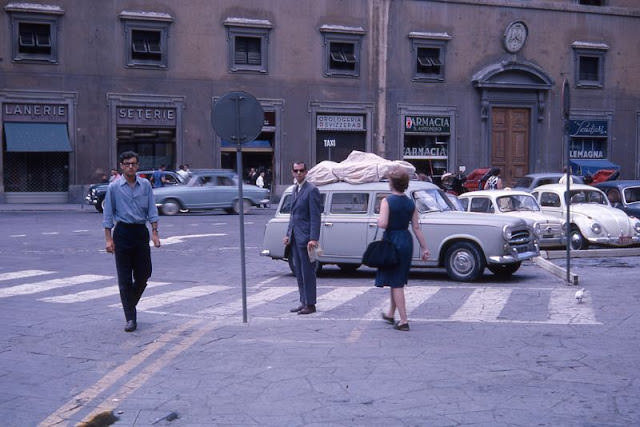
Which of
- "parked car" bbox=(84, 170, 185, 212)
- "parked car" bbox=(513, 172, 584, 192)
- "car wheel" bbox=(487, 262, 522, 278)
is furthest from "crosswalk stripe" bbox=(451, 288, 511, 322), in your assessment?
"parked car" bbox=(84, 170, 185, 212)

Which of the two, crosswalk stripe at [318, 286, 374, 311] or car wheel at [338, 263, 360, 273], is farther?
car wheel at [338, 263, 360, 273]

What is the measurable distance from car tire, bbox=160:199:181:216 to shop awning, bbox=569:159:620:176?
19922 mm

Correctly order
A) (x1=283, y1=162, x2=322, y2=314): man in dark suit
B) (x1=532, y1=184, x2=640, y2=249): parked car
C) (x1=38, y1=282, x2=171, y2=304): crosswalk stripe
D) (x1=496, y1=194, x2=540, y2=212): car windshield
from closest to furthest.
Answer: (x1=283, y1=162, x2=322, y2=314): man in dark suit < (x1=38, y1=282, x2=171, y2=304): crosswalk stripe < (x1=496, y1=194, x2=540, y2=212): car windshield < (x1=532, y1=184, x2=640, y2=249): parked car

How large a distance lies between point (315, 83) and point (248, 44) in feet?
11.1

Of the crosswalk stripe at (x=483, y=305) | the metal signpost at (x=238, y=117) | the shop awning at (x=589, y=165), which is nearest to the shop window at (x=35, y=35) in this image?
the shop awning at (x=589, y=165)

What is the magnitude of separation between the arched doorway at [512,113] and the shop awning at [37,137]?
18.5 metres

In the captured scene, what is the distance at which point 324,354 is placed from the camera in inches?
310

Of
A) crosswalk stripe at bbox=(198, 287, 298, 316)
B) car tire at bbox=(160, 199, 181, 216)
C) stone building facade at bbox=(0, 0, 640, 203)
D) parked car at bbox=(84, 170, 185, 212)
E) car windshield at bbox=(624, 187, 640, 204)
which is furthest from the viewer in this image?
stone building facade at bbox=(0, 0, 640, 203)

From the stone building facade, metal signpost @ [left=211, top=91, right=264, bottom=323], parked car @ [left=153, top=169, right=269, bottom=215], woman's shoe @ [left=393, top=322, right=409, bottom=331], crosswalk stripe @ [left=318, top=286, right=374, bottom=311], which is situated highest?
the stone building facade

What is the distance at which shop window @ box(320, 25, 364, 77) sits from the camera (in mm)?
38375

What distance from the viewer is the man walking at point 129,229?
9.00m

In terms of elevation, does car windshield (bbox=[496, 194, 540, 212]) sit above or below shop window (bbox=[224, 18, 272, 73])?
below

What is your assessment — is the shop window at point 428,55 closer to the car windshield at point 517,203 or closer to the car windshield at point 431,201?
the car windshield at point 517,203

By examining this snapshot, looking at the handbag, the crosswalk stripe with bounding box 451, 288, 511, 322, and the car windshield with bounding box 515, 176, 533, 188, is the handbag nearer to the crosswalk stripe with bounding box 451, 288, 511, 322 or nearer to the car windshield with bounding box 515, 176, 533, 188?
the crosswalk stripe with bounding box 451, 288, 511, 322
